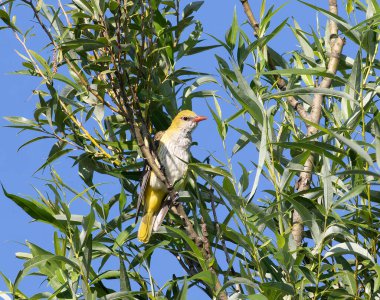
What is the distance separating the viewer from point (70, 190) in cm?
384

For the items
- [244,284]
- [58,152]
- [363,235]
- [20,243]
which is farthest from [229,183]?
[58,152]

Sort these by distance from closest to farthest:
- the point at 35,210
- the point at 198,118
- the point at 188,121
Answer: the point at 35,210 < the point at 188,121 < the point at 198,118

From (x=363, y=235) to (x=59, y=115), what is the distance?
1.61 m

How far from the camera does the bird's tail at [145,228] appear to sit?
163 inches

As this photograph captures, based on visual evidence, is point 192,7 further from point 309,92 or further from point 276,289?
point 276,289

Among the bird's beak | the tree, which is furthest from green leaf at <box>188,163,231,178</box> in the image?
the bird's beak

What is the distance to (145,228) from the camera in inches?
171

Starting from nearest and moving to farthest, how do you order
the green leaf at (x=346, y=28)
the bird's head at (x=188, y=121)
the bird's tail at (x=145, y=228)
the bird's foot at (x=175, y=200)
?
the green leaf at (x=346, y=28)
the bird's foot at (x=175, y=200)
the bird's tail at (x=145, y=228)
the bird's head at (x=188, y=121)

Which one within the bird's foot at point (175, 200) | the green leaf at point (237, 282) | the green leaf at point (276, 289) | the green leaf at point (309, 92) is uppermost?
the green leaf at point (309, 92)

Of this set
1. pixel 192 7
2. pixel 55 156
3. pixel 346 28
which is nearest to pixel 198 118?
pixel 192 7

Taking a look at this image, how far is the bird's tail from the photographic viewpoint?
13.6ft

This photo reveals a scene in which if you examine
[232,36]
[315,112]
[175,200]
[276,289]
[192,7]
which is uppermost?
[192,7]

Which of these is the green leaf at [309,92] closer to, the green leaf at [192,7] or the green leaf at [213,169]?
the green leaf at [213,169]

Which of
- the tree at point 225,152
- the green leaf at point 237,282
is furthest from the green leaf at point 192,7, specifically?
the green leaf at point 237,282
